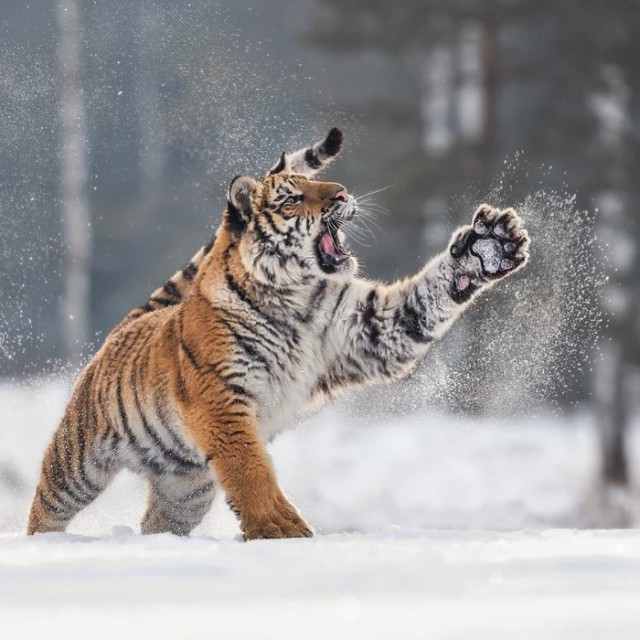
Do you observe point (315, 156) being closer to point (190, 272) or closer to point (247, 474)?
point (190, 272)

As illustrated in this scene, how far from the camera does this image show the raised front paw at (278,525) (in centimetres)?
440

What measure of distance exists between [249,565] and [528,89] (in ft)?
37.6

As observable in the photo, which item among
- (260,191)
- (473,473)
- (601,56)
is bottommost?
(473,473)

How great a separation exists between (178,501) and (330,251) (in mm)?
1071

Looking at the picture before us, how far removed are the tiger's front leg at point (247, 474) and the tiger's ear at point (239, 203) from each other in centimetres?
68

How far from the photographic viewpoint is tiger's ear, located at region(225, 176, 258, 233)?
4926mm

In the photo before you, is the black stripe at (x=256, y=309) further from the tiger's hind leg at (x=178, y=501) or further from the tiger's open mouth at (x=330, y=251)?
the tiger's hind leg at (x=178, y=501)

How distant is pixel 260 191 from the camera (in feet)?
16.3

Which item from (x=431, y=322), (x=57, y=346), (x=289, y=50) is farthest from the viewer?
(x=57, y=346)

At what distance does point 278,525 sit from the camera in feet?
14.5

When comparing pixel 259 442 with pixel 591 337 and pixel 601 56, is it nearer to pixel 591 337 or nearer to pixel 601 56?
pixel 591 337

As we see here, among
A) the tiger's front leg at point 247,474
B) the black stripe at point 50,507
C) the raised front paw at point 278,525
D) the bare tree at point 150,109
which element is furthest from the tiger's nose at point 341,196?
the bare tree at point 150,109

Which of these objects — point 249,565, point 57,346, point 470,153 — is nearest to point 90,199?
point 57,346

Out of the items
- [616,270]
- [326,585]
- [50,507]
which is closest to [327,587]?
[326,585]
